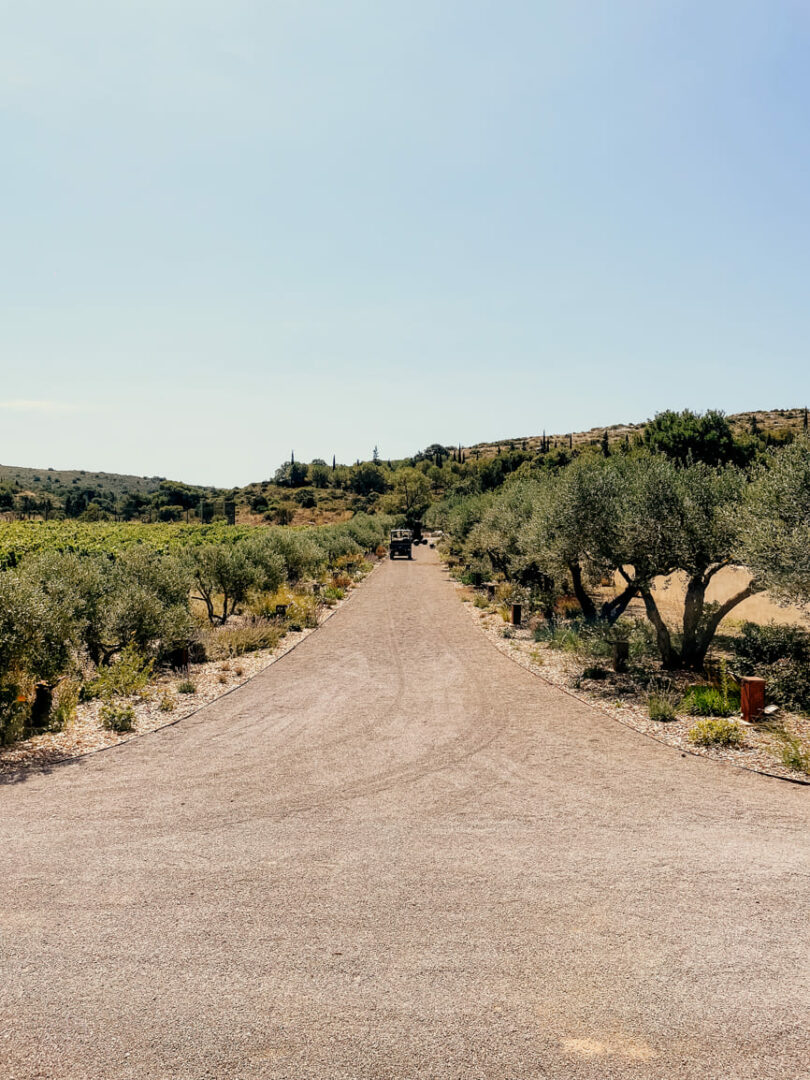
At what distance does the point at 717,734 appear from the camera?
11344mm

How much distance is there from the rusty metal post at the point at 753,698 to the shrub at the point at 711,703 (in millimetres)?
405

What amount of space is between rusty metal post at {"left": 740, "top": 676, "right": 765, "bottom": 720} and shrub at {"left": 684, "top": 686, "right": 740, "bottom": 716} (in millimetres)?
405

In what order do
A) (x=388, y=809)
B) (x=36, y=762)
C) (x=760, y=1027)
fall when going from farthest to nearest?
(x=36, y=762), (x=388, y=809), (x=760, y=1027)

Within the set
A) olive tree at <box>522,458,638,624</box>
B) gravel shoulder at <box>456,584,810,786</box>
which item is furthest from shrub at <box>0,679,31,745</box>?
olive tree at <box>522,458,638,624</box>

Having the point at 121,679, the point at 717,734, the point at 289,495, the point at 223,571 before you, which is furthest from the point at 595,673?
the point at 289,495

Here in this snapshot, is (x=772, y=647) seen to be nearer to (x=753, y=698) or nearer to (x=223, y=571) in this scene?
(x=753, y=698)

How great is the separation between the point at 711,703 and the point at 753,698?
0.83 metres

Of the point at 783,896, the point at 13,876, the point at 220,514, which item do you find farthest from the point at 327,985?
the point at 220,514

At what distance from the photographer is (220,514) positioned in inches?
4491

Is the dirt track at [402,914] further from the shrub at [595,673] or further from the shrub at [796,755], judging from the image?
the shrub at [595,673]

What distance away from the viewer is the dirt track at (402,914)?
4469 millimetres

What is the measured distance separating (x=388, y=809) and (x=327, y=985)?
12.1 ft

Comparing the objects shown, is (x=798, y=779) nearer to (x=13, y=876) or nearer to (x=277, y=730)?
(x=277, y=730)

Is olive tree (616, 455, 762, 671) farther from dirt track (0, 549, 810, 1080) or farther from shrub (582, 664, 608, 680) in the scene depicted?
dirt track (0, 549, 810, 1080)
